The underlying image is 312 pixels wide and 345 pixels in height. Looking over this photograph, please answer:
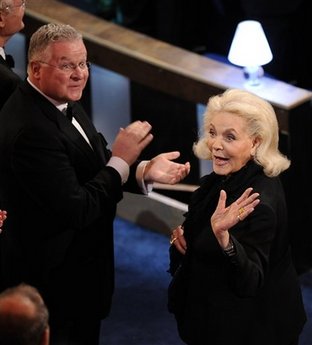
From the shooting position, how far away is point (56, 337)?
12.7 ft

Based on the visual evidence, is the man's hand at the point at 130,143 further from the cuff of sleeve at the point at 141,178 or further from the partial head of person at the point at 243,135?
the partial head of person at the point at 243,135

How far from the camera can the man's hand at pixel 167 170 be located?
3861mm

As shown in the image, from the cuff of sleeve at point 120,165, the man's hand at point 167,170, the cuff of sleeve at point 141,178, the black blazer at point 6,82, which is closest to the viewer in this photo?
the cuff of sleeve at point 120,165

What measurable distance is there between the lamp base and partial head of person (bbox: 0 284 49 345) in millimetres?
2706

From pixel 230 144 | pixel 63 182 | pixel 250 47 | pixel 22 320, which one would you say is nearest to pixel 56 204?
pixel 63 182

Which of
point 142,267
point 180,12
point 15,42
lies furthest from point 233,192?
point 180,12

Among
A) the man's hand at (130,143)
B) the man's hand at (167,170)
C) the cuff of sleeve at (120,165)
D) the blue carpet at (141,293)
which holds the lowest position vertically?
the blue carpet at (141,293)

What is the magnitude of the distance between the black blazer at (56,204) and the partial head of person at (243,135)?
0.41 meters

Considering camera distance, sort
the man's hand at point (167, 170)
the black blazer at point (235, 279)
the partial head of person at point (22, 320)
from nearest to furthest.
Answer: the partial head of person at point (22, 320) < the black blazer at point (235, 279) < the man's hand at point (167, 170)

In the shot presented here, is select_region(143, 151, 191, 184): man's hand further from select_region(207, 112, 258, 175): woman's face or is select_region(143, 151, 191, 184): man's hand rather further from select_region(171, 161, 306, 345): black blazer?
select_region(207, 112, 258, 175): woman's face

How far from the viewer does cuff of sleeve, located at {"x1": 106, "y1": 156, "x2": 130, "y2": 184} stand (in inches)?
148

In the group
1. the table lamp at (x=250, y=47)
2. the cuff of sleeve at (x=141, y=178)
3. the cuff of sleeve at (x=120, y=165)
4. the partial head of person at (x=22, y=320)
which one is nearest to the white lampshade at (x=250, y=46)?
the table lamp at (x=250, y=47)

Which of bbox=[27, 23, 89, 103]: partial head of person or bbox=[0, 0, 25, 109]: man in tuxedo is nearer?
bbox=[27, 23, 89, 103]: partial head of person

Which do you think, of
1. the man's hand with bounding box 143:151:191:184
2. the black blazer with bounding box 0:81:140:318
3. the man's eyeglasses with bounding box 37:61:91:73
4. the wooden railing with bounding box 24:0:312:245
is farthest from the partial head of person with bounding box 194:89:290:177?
the wooden railing with bounding box 24:0:312:245
